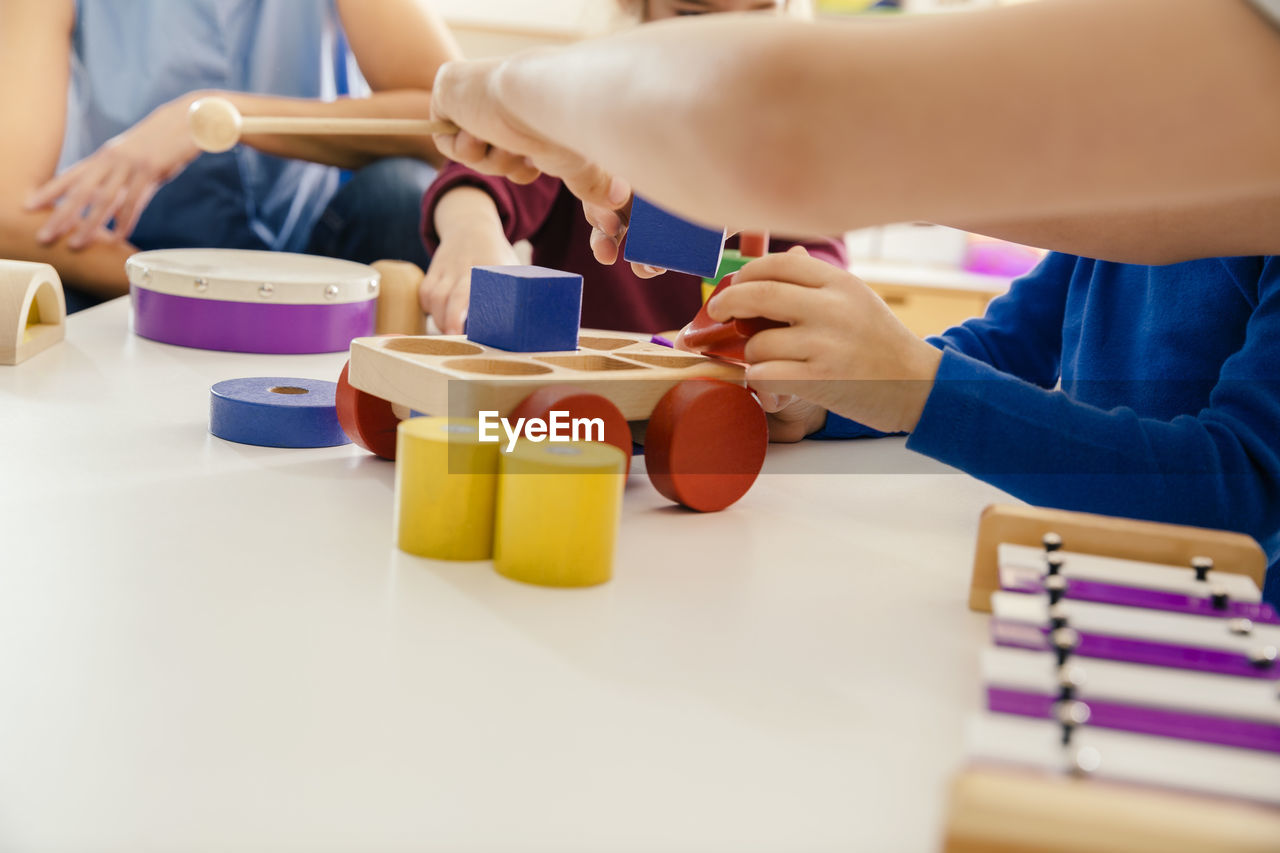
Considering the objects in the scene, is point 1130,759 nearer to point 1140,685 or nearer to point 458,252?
point 1140,685

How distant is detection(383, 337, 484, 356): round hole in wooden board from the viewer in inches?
28.0

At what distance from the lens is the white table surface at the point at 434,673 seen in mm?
345

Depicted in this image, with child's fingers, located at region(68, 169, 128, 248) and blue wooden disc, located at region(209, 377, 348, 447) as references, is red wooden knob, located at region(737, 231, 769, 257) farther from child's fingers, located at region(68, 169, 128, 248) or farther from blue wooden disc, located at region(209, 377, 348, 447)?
child's fingers, located at region(68, 169, 128, 248)

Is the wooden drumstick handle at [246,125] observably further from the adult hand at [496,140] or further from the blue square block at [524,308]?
the blue square block at [524,308]

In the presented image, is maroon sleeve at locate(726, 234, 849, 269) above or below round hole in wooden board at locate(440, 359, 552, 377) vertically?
above

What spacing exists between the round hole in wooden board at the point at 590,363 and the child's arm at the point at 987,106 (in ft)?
1.03

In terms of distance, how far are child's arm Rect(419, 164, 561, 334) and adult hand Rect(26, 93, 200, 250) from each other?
32cm

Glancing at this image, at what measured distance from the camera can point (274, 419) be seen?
0.75 m

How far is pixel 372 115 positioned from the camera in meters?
1.50

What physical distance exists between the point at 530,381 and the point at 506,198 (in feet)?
2.95

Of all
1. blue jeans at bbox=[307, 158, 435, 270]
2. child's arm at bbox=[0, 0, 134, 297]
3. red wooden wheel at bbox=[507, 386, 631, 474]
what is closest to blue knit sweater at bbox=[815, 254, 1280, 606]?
red wooden wheel at bbox=[507, 386, 631, 474]

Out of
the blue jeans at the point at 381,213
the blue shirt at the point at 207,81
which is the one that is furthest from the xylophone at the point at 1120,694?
the blue shirt at the point at 207,81

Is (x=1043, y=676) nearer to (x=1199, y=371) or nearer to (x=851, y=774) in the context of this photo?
(x=851, y=774)

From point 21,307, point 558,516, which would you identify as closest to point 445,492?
point 558,516
